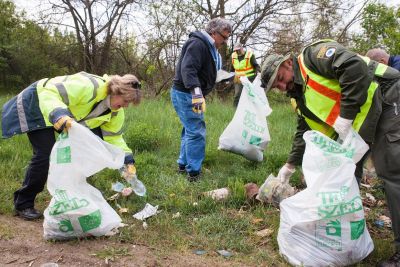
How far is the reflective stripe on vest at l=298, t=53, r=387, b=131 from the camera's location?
2572mm

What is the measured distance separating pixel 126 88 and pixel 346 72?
4.83 feet

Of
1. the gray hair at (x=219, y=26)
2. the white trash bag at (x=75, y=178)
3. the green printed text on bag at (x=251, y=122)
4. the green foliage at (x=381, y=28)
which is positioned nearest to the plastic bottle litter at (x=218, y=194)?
the green printed text on bag at (x=251, y=122)

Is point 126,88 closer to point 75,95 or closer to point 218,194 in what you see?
point 75,95

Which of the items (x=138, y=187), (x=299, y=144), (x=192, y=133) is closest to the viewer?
(x=299, y=144)

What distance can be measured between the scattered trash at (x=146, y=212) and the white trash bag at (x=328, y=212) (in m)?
1.17

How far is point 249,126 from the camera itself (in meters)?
4.29

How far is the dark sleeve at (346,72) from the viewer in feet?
7.89

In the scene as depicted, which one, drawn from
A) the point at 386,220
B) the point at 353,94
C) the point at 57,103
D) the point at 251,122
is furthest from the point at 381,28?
the point at 57,103

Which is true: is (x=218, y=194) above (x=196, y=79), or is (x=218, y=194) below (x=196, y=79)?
below

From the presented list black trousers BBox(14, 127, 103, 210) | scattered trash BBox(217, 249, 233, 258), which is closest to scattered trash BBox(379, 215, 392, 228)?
scattered trash BBox(217, 249, 233, 258)

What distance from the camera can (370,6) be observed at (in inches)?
→ 359

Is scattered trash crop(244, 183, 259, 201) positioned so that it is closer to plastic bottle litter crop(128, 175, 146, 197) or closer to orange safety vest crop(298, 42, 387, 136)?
plastic bottle litter crop(128, 175, 146, 197)

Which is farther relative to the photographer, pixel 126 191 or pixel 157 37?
pixel 157 37

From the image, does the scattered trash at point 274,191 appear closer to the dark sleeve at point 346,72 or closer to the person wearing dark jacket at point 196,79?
the person wearing dark jacket at point 196,79
